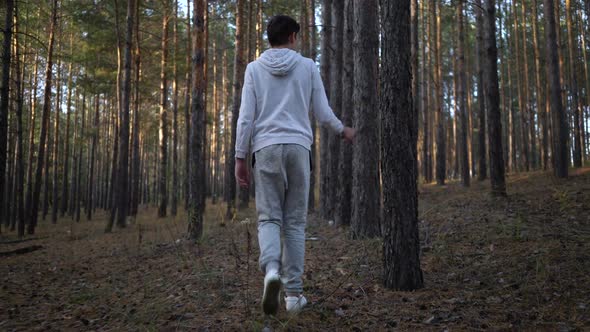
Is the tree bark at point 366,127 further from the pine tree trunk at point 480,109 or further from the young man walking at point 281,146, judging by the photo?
the pine tree trunk at point 480,109

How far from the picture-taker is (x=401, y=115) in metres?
3.86

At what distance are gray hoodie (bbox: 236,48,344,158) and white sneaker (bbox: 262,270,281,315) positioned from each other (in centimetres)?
104

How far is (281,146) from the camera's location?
3289mm

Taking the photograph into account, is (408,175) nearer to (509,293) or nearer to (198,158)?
(509,293)

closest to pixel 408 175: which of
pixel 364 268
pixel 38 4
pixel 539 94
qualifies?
pixel 364 268

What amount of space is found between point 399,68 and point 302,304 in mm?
2414

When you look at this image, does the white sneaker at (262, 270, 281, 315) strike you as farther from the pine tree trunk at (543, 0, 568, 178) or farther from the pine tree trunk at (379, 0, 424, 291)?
the pine tree trunk at (543, 0, 568, 178)

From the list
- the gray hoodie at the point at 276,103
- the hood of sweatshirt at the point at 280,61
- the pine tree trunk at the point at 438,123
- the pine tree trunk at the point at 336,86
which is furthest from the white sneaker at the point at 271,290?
the pine tree trunk at the point at 438,123

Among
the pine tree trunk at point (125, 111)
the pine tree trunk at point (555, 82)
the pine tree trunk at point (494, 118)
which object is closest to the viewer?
the pine tree trunk at point (494, 118)

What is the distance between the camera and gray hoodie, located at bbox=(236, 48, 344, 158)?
11.0 feet

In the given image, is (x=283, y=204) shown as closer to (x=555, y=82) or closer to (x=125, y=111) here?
(x=555, y=82)

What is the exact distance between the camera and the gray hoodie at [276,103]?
3363 mm

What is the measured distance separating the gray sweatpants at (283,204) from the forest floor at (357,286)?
18.4 inches

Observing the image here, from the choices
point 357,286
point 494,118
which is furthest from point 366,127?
point 494,118
